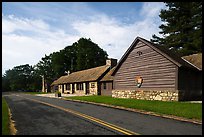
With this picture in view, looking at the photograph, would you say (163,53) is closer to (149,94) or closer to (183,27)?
(149,94)

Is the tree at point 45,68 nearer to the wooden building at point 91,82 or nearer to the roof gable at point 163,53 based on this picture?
the wooden building at point 91,82

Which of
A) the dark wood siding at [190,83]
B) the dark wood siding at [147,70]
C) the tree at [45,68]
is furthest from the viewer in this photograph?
the tree at [45,68]

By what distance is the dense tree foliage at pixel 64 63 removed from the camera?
8231cm

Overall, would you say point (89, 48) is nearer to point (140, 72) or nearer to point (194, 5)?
point (194, 5)

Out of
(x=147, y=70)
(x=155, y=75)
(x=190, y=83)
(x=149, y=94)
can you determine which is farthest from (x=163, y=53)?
(x=149, y=94)

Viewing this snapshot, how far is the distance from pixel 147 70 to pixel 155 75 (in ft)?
4.17

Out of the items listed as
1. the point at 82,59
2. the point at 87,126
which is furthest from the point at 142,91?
the point at 82,59

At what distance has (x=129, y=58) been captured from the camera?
2672 centimetres

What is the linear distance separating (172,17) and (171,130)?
43194mm

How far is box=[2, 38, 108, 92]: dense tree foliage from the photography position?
82.3 m

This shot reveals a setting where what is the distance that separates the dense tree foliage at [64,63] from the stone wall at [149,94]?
53278 mm

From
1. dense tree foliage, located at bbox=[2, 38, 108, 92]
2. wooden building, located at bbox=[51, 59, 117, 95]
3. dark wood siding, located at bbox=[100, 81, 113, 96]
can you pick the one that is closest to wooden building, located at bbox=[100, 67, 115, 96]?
dark wood siding, located at bbox=[100, 81, 113, 96]

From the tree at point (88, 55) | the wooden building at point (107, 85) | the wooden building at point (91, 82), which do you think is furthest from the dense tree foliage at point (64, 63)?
the wooden building at point (107, 85)

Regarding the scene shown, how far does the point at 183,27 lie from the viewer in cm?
4491
